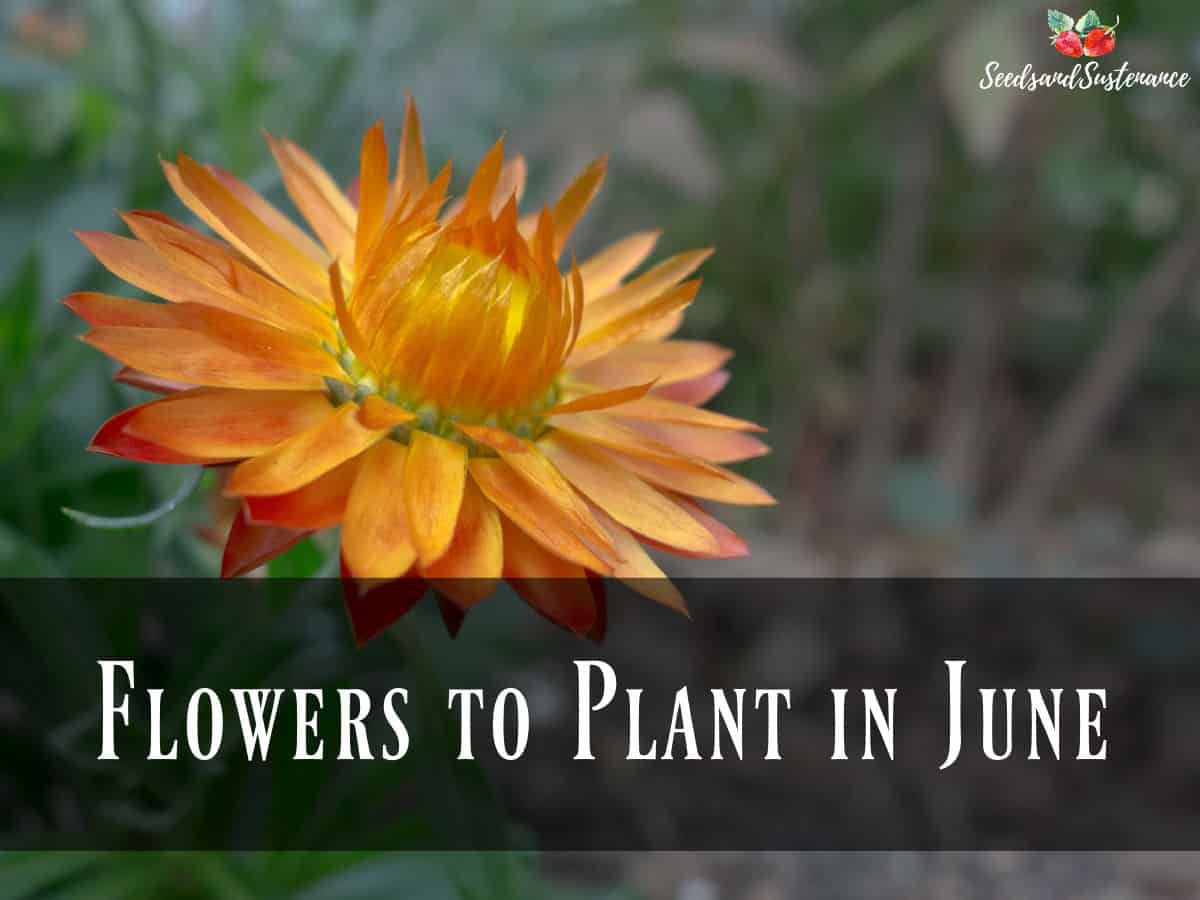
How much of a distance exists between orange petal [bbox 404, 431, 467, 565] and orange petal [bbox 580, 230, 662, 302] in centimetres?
14

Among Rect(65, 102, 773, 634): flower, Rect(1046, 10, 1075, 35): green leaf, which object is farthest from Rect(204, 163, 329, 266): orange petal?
→ Rect(1046, 10, 1075, 35): green leaf

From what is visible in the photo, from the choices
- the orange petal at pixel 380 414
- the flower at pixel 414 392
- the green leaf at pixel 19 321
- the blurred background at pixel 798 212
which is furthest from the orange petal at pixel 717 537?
the green leaf at pixel 19 321

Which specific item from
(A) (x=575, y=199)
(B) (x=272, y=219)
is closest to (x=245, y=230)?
(B) (x=272, y=219)

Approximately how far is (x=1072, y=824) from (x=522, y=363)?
32.6 inches

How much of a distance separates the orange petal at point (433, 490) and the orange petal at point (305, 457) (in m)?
0.02

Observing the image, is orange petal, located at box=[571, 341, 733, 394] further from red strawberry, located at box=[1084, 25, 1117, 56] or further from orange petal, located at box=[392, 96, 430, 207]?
red strawberry, located at box=[1084, 25, 1117, 56]

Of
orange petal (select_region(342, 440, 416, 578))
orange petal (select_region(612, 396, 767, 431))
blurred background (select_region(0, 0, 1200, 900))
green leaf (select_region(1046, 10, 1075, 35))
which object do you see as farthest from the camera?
green leaf (select_region(1046, 10, 1075, 35))

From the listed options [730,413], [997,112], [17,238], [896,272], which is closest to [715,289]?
[730,413]

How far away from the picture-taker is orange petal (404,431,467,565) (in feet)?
1.28

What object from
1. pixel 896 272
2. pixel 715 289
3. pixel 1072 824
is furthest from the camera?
pixel 715 289

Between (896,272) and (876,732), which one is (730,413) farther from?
(876,732)

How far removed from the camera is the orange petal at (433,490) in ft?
1.28

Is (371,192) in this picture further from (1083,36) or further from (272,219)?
(1083,36)

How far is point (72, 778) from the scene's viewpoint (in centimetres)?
71
